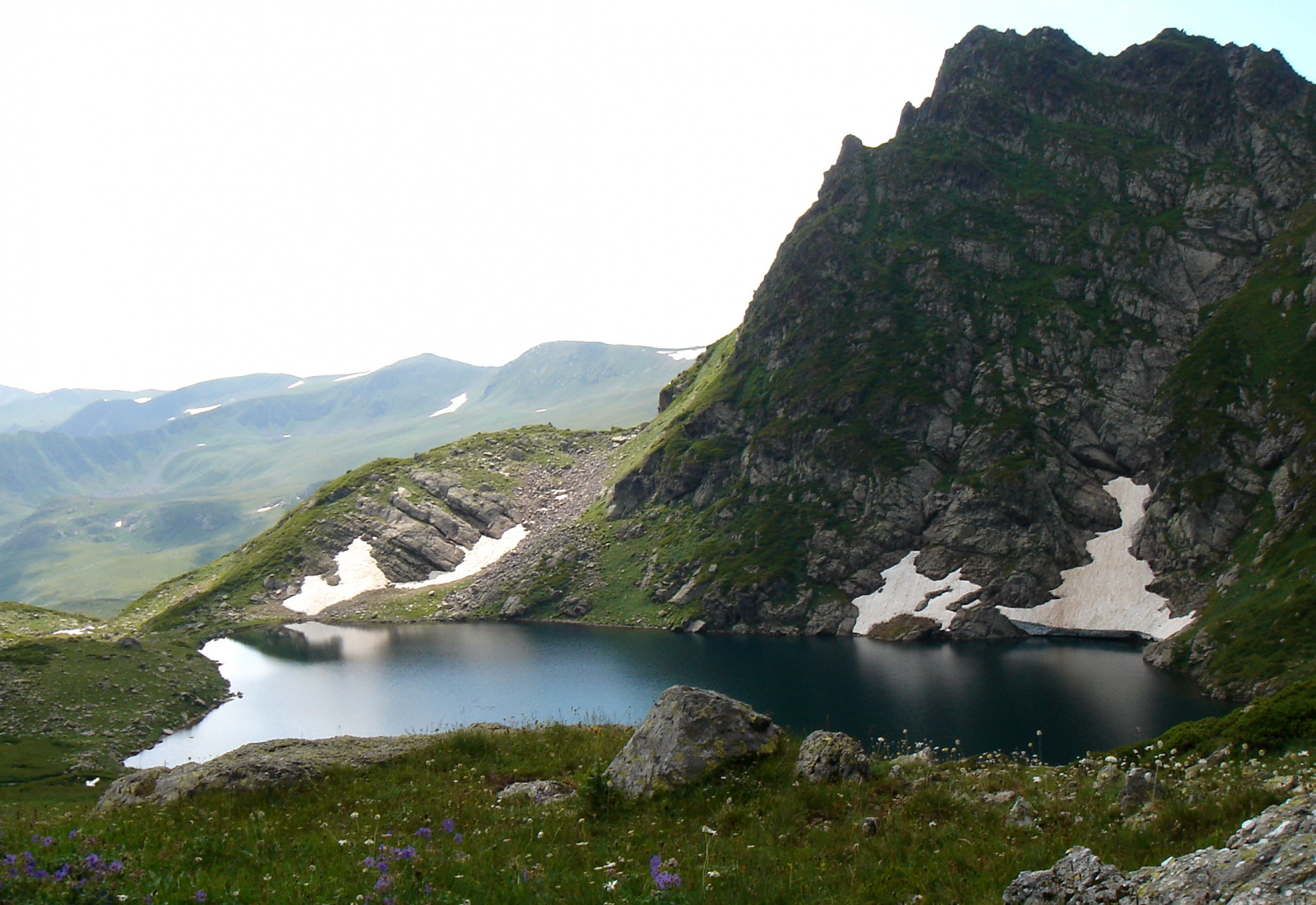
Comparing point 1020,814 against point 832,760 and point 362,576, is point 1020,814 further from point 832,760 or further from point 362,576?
point 362,576

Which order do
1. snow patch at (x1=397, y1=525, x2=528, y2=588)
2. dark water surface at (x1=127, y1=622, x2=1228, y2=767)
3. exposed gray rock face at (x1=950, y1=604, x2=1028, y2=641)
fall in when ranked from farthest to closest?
1. snow patch at (x1=397, y1=525, x2=528, y2=588)
2. exposed gray rock face at (x1=950, y1=604, x2=1028, y2=641)
3. dark water surface at (x1=127, y1=622, x2=1228, y2=767)

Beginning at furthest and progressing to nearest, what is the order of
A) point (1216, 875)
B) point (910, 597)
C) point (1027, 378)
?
1. point (1027, 378)
2. point (910, 597)
3. point (1216, 875)

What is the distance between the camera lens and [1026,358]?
6117 inches

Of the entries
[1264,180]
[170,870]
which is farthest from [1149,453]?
[170,870]

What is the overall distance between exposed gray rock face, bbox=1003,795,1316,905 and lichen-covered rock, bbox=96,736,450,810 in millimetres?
14555

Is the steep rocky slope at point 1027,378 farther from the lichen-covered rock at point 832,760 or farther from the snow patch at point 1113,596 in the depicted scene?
the lichen-covered rock at point 832,760

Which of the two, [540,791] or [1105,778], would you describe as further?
[540,791]

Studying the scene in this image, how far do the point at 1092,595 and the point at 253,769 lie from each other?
13111 centimetres

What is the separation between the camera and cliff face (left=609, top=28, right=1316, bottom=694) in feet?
415

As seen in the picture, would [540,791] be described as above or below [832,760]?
below

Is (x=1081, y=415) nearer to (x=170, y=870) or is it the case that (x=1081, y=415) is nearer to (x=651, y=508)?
(x=651, y=508)

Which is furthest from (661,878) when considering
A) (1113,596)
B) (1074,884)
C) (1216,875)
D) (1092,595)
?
(1092,595)

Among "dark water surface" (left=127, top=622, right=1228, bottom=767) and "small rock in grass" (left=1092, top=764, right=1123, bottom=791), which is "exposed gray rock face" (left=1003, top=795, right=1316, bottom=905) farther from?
"dark water surface" (left=127, top=622, right=1228, bottom=767)

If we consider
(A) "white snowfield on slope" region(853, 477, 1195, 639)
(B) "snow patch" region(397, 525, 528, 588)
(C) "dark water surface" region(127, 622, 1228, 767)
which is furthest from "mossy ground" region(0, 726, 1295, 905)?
(B) "snow patch" region(397, 525, 528, 588)
